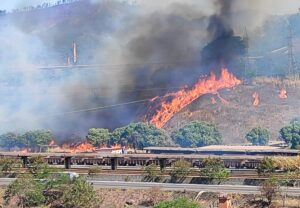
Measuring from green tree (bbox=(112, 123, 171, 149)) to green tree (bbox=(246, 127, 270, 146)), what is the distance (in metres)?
9.08

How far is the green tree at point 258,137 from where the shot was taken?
70.2 m

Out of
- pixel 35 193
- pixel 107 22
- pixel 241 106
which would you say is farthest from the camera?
pixel 107 22

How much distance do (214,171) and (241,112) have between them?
130 feet

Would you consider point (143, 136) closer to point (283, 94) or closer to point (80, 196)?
point (283, 94)

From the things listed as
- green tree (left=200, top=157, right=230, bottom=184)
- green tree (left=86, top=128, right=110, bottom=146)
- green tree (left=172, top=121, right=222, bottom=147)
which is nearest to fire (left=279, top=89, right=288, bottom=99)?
green tree (left=172, top=121, right=222, bottom=147)

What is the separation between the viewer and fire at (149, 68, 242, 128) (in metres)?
83.8

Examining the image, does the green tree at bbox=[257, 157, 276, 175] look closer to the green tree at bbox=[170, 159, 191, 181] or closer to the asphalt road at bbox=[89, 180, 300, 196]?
the asphalt road at bbox=[89, 180, 300, 196]

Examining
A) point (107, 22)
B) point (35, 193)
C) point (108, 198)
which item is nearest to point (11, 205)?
point (35, 193)

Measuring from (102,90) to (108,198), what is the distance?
58.8 metres

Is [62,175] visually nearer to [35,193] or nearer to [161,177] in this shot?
[35,193]

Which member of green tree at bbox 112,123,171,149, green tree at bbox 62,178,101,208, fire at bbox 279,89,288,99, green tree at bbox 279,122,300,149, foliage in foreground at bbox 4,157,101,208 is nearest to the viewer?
green tree at bbox 62,178,101,208

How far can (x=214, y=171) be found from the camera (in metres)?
44.3

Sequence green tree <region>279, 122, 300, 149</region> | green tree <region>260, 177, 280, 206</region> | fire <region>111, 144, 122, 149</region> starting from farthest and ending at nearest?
fire <region>111, 144, 122, 149</region>, green tree <region>279, 122, 300, 149</region>, green tree <region>260, 177, 280, 206</region>

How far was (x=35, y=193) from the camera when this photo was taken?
41375 mm
